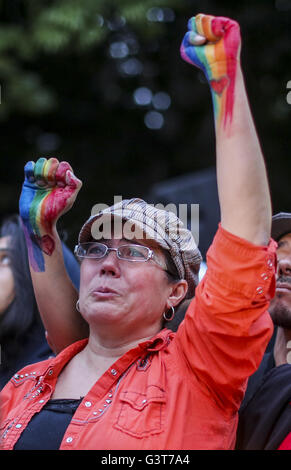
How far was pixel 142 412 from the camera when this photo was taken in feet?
5.15

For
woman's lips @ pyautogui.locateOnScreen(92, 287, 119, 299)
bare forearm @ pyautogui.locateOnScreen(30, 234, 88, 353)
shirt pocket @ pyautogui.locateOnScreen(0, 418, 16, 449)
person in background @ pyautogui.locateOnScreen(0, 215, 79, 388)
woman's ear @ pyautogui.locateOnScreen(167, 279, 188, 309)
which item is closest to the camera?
shirt pocket @ pyautogui.locateOnScreen(0, 418, 16, 449)

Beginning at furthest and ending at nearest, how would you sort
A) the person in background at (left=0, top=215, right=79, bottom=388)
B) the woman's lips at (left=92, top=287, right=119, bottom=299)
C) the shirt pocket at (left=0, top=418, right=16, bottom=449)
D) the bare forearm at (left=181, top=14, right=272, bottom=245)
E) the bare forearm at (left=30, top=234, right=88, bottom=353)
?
1. the person in background at (left=0, top=215, right=79, bottom=388)
2. the bare forearm at (left=30, top=234, right=88, bottom=353)
3. the woman's lips at (left=92, top=287, right=119, bottom=299)
4. the shirt pocket at (left=0, top=418, right=16, bottom=449)
5. the bare forearm at (left=181, top=14, right=272, bottom=245)

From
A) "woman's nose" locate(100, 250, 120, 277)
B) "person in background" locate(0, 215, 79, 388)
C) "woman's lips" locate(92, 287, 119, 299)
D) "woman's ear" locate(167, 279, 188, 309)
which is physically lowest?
"person in background" locate(0, 215, 79, 388)

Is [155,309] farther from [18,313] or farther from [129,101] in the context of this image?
[129,101]

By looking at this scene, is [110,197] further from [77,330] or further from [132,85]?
[77,330]

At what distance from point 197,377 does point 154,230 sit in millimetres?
480

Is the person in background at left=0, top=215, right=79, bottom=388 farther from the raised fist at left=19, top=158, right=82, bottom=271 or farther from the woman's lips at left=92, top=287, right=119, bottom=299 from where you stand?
the woman's lips at left=92, top=287, right=119, bottom=299

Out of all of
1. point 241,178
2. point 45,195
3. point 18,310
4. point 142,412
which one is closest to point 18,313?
point 18,310

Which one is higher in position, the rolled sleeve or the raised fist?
the raised fist

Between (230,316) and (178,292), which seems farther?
(178,292)

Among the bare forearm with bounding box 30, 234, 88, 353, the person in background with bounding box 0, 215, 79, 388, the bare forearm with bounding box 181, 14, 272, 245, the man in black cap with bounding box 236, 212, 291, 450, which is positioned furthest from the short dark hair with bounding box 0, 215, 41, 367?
the bare forearm with bounding box 181, 14, 272, 245

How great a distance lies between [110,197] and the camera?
203 inches

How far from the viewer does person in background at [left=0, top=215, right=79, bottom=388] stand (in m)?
2.56
